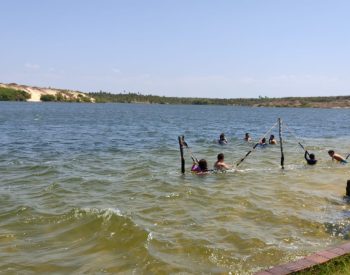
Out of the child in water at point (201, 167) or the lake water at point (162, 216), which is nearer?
the lake water at point (162, 216)

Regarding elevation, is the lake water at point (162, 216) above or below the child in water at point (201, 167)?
below

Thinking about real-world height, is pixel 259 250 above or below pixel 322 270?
below

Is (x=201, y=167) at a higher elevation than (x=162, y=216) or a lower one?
higher

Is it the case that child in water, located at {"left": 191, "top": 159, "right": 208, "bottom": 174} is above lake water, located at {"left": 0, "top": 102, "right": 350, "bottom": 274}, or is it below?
above

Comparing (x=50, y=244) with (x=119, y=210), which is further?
(x=119, y=210)

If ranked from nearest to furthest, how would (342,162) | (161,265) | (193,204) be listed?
1. (161,265)
2. (193,204)
3. (342,162)

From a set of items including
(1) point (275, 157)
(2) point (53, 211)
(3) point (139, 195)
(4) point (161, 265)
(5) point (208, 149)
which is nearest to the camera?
(4) point (161, 265)

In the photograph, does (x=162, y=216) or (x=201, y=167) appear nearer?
(x=162, y=216)

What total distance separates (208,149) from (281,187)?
1550 cm

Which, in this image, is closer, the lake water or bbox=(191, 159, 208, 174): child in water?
the lake water

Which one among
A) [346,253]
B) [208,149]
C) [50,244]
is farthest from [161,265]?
[208,149]

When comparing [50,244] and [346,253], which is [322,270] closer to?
[346,253]

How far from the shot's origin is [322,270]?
7625 mm

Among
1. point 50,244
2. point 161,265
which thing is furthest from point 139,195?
point 161,265
